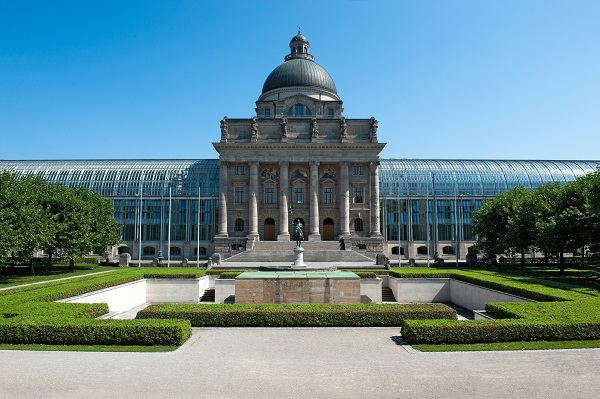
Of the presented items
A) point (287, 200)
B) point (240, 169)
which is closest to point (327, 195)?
point (287, 200)

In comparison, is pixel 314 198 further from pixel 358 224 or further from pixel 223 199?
pixel 223 199

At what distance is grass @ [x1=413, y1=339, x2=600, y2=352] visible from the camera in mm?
16172

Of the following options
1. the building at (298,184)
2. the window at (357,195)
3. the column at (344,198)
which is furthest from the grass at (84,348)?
the window at (357,195)

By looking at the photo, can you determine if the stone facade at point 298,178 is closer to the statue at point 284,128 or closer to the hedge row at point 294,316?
the statue at point 284,128

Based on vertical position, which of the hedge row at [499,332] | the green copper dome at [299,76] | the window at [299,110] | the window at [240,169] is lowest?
the hedge row at [499,332]

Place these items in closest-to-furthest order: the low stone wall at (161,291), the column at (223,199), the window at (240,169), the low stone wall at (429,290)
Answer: the low stone wall at (161,291) < the low stone wall at (429,290) < the column at (223,199) < the window at (240,169)

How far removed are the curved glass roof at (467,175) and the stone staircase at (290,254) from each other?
20669mm

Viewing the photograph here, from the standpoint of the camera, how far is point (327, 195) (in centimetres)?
7412

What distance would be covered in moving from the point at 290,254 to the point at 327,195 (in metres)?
16.6

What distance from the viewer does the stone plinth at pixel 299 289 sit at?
27391 mm

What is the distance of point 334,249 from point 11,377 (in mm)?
55498

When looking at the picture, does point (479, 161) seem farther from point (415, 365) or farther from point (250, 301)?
point (415, 365)

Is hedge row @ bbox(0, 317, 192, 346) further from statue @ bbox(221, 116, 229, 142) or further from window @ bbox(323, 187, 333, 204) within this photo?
window @ bbox(323, 187, 333, 204)

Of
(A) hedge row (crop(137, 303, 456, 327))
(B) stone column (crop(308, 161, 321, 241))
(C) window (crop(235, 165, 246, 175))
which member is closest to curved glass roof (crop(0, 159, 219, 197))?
(C) window (crop(235, 165, 246, 175))
